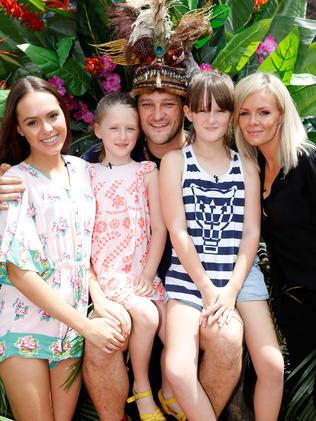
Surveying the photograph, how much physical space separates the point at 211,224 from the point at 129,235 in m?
0.39

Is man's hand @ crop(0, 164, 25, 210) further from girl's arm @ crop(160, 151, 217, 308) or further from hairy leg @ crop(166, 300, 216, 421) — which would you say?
hairy leg @ crop(166, 300, 216, 421)

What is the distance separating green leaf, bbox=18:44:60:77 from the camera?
3.46 meters

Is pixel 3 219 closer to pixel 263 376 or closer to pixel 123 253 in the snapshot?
pixel 123 253

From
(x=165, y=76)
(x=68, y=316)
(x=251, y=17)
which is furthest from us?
(x=251, y=17)

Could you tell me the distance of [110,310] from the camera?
2.35 meters

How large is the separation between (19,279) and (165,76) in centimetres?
131

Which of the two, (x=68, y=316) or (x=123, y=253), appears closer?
(x=68, y=316)

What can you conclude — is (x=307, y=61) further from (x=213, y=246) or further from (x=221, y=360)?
(x=221, y=360)

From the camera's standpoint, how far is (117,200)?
2.60m

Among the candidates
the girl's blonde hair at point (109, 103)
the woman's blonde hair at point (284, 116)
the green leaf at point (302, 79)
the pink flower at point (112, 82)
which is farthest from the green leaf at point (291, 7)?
the girl's blonde hair at point (109, 103)

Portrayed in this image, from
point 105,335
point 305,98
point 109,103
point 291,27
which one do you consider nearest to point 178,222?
point 105,335

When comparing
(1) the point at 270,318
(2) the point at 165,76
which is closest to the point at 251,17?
(2) the point at 165,76

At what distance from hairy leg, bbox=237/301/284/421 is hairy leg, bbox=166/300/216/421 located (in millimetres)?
231

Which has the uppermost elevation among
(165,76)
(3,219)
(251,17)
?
(251,17)
